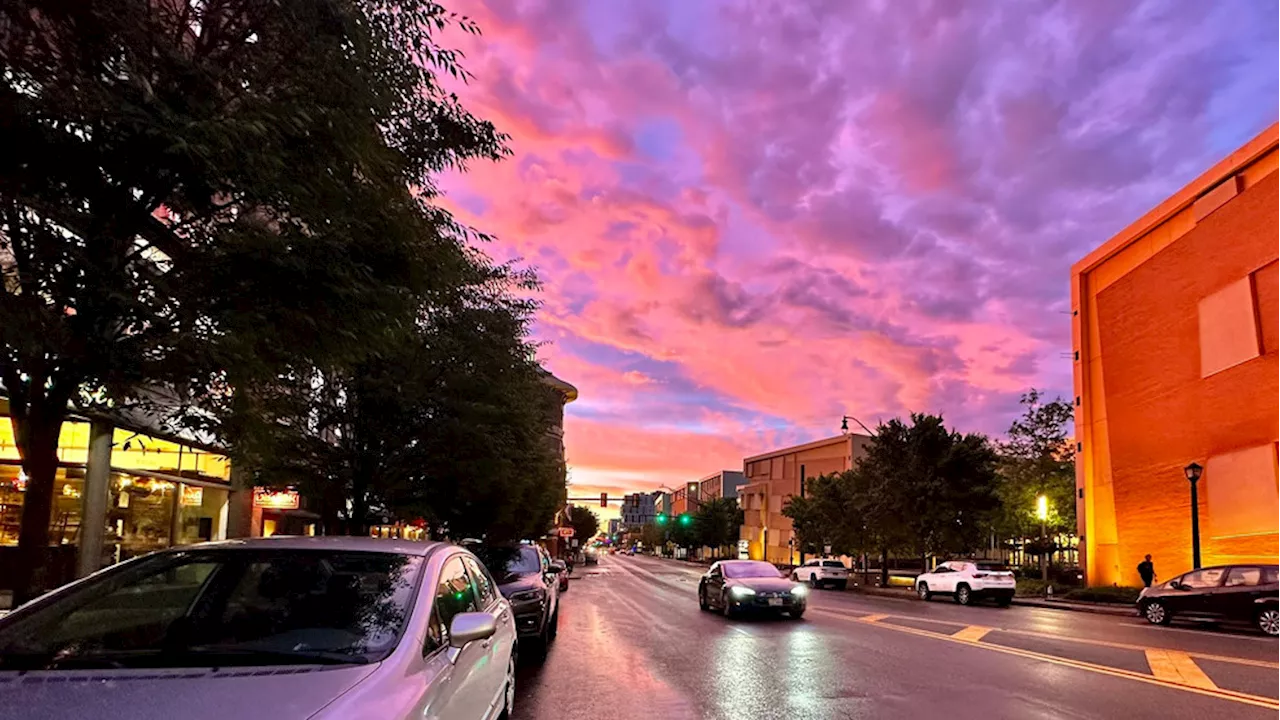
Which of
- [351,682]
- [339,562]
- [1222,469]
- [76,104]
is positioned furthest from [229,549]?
[1222,469]

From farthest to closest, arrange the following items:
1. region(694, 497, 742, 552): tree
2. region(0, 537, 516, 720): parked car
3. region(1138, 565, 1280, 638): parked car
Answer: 1. region(694, 497, 742, 552): tree
2. region(1138, 565, 1280, 638): parked car
3. region(0, 537, 516, 720): parked car

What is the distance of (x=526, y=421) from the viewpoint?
16906 millimetres

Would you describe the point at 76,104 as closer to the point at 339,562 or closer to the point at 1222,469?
the point at 339,562

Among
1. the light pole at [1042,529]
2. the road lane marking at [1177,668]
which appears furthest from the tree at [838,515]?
the road lane marking at [1177,668]

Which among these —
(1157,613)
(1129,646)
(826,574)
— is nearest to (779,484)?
(826,574)

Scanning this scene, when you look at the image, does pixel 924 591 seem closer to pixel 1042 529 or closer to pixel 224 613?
pixel 1042 529

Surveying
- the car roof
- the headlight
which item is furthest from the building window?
the car roof

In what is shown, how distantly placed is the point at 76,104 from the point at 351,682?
402cm

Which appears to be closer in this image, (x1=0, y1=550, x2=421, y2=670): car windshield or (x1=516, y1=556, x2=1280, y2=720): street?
(x1=0, y1=550, x2=421, y2=670): car windshield

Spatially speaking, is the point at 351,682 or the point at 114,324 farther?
the point at 114,324

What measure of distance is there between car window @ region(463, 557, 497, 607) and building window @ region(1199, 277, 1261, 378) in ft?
92.9

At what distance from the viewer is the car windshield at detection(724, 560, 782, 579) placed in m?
20.0

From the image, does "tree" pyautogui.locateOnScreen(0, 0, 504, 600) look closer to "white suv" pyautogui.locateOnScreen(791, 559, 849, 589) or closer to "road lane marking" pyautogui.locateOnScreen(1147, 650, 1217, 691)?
"road lane marking" pyautogui.locateOnScreen(1147, 650, 1217, 691)

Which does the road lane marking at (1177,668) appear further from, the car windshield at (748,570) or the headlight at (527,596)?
the car windshield at (748,570)
